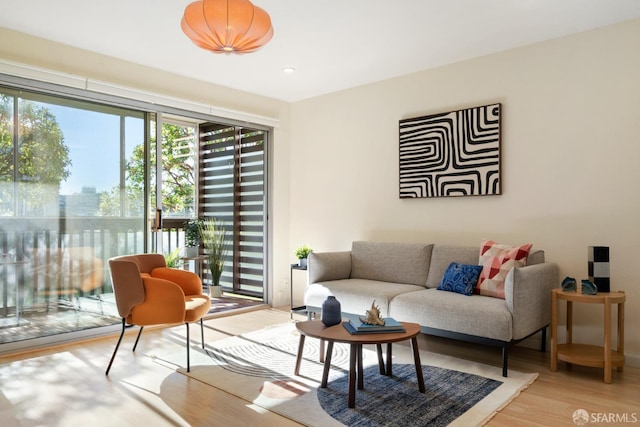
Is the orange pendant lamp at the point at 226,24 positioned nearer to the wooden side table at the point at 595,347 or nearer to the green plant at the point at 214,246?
the wooden side table at the point at 595,347

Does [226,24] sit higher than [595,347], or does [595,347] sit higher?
[226,24]

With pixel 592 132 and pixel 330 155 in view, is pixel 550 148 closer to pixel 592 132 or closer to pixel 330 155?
pixel 592 132

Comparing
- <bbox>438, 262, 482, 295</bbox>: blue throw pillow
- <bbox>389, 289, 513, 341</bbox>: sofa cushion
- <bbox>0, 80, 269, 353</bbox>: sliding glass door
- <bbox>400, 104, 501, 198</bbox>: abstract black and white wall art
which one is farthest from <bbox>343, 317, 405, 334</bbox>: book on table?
<bbox>0, 80, 269, 353</bbox>: sliding glass door

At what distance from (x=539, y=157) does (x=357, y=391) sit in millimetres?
2349

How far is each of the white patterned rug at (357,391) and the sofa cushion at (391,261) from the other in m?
0.71

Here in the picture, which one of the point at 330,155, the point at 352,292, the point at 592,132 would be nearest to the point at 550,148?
the point at 592,132

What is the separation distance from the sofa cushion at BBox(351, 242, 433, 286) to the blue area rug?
1.11m

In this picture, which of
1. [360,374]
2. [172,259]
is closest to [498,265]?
[360,374]

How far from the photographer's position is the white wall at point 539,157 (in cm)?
337

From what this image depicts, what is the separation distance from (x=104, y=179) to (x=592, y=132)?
157 inches

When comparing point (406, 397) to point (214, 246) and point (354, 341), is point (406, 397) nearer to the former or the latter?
point (354, 341)

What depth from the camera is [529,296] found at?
3135 mm

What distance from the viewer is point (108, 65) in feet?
13.5

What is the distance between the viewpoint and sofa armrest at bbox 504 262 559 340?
3041 mm
